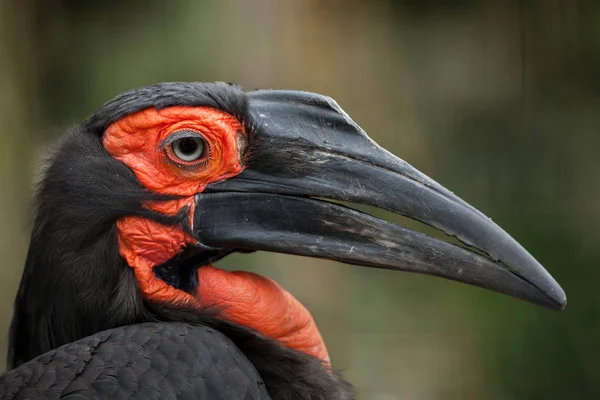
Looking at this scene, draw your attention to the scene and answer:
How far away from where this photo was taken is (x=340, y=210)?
84.7 inches

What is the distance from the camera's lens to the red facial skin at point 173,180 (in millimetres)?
2203

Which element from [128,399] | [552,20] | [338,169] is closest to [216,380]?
[128,399]

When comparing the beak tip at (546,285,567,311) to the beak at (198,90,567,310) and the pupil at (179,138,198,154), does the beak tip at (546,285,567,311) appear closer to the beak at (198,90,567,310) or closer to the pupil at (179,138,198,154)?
the beak at (198,90,567,310)

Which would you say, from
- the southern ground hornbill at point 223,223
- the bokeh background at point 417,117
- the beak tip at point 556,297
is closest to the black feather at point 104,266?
the southern ground hornbill at point 223,223

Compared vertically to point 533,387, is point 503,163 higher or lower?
higher

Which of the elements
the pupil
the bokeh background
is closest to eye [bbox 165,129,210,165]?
the pupil

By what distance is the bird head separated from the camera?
84.0 inches

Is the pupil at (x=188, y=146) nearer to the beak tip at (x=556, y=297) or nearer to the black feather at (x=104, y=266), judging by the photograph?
the black feather at (x=104, y=266)

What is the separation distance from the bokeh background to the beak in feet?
8.44

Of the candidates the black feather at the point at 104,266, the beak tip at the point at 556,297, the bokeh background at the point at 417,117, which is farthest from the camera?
the bokeh background at the point at 417,117

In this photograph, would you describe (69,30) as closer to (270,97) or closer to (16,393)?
(270,97)

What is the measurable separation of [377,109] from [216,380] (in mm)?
3975

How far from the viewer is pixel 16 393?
1867mm

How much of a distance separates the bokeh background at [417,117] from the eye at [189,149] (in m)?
2.55
